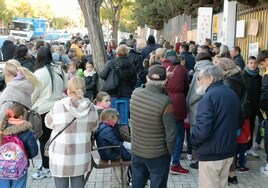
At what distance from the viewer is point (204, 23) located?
14547 mm

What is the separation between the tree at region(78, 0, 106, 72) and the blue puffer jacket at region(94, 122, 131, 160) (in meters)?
4.24

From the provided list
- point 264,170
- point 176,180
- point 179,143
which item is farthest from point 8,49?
point 264,170

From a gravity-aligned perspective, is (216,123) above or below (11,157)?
above

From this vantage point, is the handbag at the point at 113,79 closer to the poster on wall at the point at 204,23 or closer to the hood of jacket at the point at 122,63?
the hood of jacket at the point at 122,63

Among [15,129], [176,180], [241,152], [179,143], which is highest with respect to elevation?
[15,129]

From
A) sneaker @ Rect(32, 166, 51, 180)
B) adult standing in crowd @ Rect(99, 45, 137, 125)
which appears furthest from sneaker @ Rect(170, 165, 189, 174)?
sneaker @ Rect(32, 166, 51, 180)

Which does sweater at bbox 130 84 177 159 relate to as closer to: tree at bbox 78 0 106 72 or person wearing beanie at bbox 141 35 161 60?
tree at bbox 78 0 106 72

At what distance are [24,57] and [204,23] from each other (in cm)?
861

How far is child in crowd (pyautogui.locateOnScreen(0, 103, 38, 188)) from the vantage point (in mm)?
4336

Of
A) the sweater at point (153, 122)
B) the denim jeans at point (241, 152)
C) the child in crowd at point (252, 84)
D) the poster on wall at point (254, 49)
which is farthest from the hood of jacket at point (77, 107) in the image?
the poster on wall at point (254, 49)

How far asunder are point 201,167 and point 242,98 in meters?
1.51

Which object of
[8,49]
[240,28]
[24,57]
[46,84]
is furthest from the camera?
[240,28]

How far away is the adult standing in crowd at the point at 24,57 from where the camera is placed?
24.0ft

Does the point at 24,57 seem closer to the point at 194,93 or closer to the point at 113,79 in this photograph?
the point at 113,79
